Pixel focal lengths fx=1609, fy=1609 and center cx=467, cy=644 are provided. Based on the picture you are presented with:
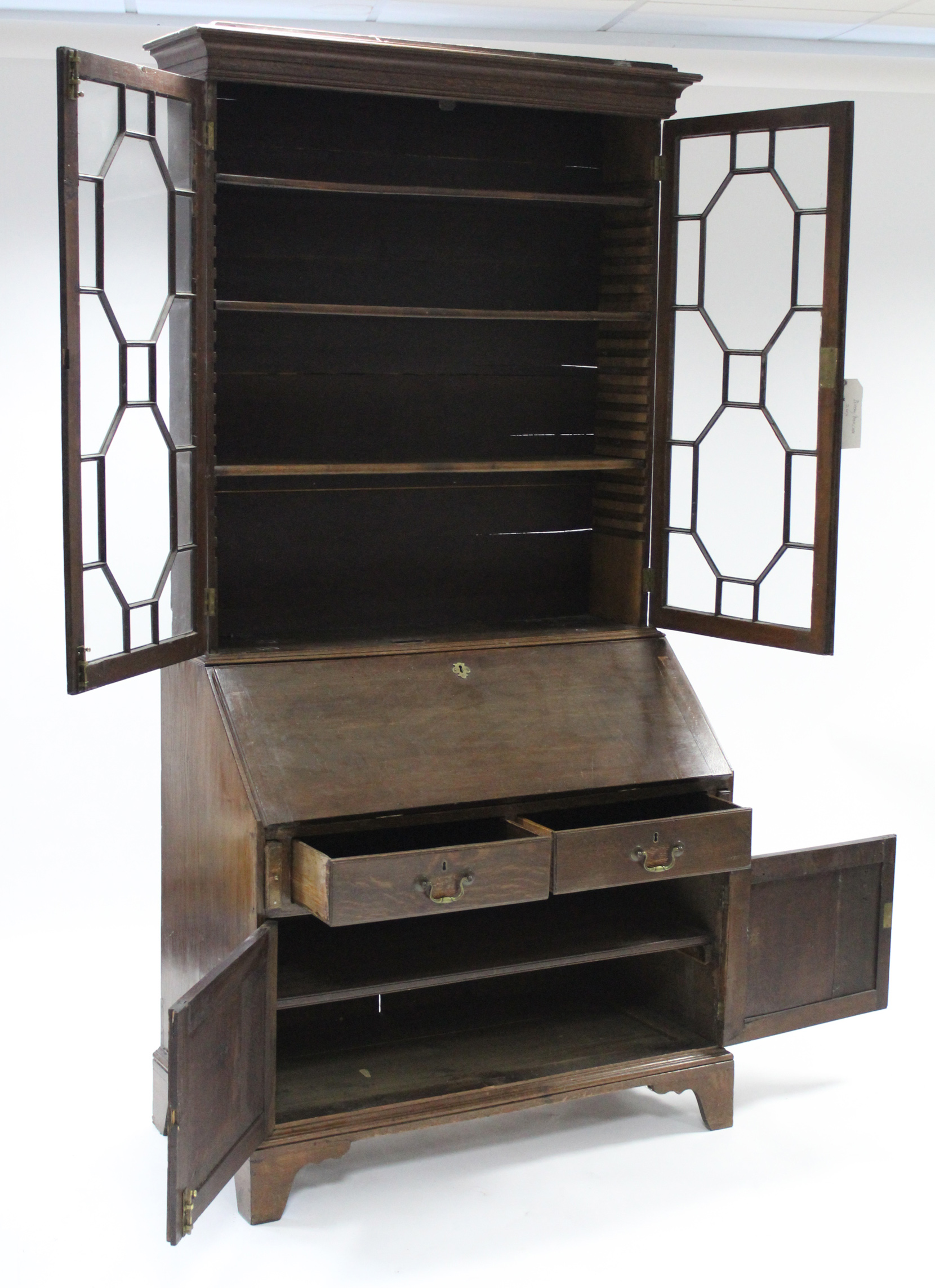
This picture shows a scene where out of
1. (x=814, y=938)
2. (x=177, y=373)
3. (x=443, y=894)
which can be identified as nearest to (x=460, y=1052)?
(x=443, y=894)

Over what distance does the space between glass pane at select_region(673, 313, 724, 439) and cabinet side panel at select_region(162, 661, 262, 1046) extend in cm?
117

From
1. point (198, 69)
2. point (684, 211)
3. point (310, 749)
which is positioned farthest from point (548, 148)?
point (310, 749)

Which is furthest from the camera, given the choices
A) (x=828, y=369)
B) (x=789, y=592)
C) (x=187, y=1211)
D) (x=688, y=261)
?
(x=688, y=261)

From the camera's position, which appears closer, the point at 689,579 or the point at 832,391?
the point at 832,391

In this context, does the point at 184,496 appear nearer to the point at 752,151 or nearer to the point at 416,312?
the point at 416,312

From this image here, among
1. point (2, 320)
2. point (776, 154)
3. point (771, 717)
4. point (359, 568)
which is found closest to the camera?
point (776, 154)

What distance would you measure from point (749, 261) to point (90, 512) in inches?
57.9

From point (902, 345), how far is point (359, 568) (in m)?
2.66

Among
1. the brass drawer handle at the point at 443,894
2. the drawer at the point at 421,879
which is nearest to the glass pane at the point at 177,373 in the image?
the drawer at the point at 421,879

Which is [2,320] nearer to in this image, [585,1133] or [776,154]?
[776,154]

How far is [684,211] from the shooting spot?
3.40 metres

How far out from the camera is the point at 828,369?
3168 mm

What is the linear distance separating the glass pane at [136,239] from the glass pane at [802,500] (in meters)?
1.32

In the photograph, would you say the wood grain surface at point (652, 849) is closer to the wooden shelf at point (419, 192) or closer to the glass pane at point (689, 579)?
the glass pane at point (689, 579)
